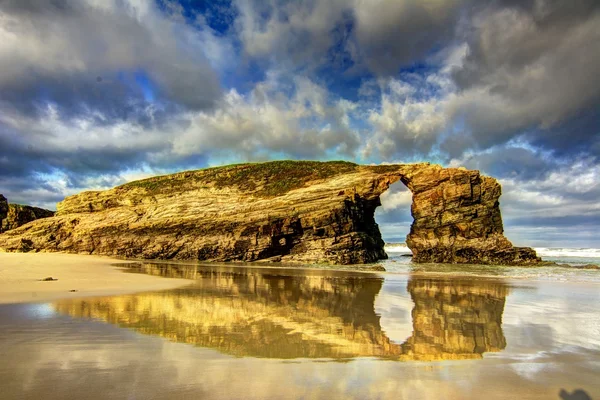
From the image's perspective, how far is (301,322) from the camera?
20.3 feet

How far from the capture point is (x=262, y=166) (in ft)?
126

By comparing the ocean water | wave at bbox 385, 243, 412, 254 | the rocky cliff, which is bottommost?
the ocean water

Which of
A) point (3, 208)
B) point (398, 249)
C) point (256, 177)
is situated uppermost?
point (256, 177)

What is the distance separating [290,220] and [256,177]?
8.74 metres

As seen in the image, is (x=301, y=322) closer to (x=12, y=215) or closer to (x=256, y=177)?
(x=256, y=177)

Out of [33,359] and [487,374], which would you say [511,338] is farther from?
[33,359]

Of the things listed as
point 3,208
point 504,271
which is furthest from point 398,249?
point 3,208

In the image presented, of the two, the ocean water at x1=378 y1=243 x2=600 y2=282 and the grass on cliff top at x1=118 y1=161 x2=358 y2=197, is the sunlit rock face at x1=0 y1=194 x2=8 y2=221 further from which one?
the ocean water at x1=378 y1=243 x2=600 y2=282

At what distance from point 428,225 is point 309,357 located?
96.4ft

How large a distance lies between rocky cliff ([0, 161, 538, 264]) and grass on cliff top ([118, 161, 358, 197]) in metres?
0.12

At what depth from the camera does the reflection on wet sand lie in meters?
4.62

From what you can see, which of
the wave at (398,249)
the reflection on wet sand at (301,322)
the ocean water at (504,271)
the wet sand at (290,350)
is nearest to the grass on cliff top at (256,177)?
the ocean water at (504,271)

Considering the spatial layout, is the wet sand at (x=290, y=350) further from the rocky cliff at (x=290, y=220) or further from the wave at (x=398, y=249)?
the wave at (x=398, y=249)

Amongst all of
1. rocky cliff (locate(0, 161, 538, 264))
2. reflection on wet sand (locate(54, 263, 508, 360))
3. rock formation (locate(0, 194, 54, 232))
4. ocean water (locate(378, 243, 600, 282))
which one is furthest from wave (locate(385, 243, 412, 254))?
reflection on wet sand (locate(54, 263, 508, 360))
